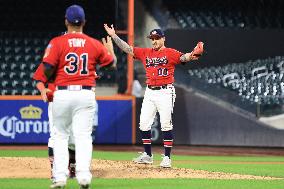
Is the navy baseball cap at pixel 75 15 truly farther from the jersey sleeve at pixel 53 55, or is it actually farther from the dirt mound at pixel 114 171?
the dirt mound at pixel 114 171

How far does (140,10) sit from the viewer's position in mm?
20891

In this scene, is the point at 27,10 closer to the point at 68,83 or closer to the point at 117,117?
the point at 117,117

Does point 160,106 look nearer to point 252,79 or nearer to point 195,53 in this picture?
point 195,53

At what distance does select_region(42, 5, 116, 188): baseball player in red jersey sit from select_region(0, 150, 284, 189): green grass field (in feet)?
3.07

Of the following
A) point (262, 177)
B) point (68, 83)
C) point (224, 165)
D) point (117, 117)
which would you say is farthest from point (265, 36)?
point (68, 83)

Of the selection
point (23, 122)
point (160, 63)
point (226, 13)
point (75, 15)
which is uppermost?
point (226, 13)

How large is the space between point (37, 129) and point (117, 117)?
1.83 meters

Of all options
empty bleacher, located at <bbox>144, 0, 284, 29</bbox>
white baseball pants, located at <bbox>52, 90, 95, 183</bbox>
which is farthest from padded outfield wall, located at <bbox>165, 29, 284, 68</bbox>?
white baseball pants, located at <bbox>52, 90, 95, 183</bbox>

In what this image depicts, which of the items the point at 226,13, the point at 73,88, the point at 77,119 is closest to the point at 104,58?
the point at 73,88

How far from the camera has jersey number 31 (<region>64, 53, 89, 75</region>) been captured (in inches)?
303

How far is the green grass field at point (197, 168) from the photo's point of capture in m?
8.76

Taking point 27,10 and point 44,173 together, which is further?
point 27,10

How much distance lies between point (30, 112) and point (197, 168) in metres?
6.68

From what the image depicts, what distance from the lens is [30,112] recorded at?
17469 mm
